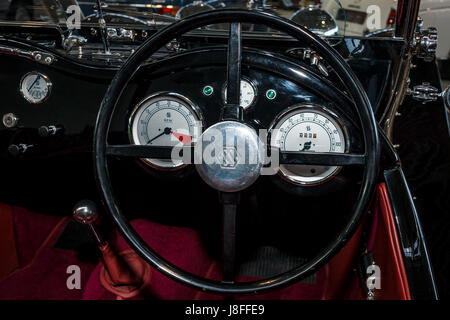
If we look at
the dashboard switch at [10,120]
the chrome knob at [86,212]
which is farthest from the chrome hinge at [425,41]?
the dashboard switch at [10,120]

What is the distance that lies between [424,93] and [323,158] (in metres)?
0.80

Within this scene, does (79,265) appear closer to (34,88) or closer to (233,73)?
(34,88)

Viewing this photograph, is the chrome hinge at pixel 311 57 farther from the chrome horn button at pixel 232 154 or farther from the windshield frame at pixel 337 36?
the chrome horn button at pixel 232 154

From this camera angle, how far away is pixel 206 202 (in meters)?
1.71

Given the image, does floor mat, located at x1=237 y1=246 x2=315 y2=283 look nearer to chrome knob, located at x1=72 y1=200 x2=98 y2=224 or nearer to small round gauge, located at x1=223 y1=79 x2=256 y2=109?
chrome knob, located at x1=72 y1=200 x2=98 y2=224

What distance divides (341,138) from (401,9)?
37 centimetres

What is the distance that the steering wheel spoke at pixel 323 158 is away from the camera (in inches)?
35.0

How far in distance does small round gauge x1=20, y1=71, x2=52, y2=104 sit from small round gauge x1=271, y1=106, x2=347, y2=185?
83 cm

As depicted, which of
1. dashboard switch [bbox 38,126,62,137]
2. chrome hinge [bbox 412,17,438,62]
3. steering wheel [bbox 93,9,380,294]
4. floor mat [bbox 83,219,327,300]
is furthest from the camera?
floor mat [bbox 83,219,327,300]

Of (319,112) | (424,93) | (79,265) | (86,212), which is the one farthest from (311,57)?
(79,265)

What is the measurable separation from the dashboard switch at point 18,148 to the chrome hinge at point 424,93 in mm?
1477

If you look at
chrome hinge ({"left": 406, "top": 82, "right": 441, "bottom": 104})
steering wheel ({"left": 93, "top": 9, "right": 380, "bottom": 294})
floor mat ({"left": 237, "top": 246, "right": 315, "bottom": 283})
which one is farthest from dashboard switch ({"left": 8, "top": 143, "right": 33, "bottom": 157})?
chrome hinge ({"left": 406, "top": 82, "right": 441, "bottom": 104})

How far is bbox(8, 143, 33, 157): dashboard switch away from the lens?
137 centimetres
